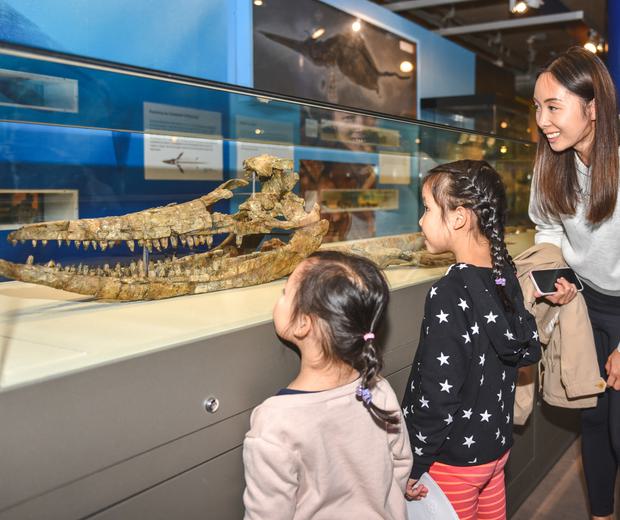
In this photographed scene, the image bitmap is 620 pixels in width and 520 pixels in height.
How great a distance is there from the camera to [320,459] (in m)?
1.75

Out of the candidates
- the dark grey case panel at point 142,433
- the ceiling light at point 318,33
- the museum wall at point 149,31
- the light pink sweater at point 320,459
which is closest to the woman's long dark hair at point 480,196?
the light pink sweater at point 320,459

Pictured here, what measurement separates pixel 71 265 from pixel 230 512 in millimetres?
1016

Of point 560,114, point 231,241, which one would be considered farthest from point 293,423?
point 560,114

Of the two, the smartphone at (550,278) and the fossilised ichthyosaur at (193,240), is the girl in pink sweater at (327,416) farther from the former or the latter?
the smartphone at (550,278)

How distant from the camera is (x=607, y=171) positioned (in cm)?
256

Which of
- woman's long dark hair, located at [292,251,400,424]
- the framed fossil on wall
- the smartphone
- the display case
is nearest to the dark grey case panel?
the display case

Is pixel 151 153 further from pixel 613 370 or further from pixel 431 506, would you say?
pixel 613 370

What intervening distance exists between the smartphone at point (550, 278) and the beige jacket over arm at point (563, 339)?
24 millimetres

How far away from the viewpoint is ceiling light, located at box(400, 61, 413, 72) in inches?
278

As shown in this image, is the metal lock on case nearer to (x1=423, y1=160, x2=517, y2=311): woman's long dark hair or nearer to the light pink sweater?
the light pink sweater

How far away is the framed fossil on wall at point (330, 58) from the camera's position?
514 cm

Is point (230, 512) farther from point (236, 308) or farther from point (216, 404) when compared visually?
point (236, 308)

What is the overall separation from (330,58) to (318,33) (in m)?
0.27

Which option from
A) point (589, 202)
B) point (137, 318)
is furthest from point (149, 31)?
point (589, 202)
